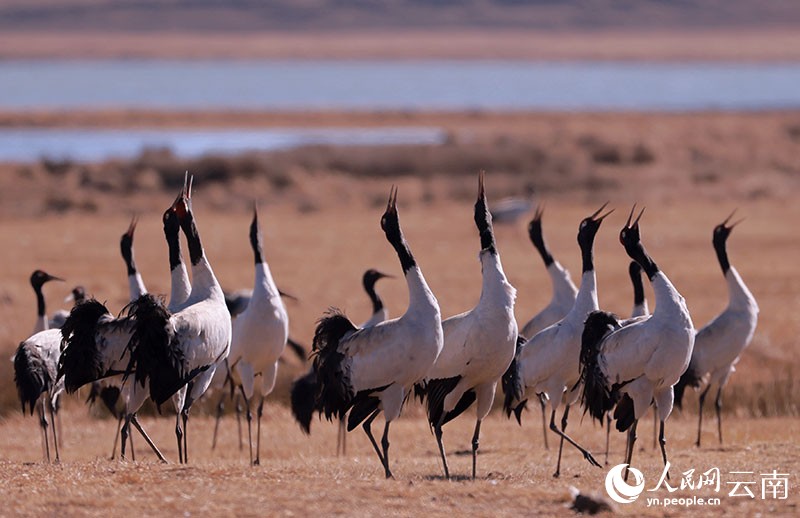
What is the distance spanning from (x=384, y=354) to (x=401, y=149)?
32.6 meters

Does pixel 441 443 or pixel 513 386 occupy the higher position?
pixel 513 386

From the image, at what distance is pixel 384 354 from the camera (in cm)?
1165

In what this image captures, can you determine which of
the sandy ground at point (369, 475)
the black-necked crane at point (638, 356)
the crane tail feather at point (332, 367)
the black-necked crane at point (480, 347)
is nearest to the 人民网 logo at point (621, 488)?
the sandy ground at point (369, 475)

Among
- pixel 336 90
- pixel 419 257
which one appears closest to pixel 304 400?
pixel 419 257

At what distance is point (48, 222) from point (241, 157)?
819cm

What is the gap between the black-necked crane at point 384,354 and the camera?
1157cm

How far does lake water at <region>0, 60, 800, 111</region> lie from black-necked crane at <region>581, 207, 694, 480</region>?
73464mm

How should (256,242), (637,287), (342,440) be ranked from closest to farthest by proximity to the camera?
(637,287) < (256,242) < (342,440)

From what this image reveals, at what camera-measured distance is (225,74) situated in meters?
140

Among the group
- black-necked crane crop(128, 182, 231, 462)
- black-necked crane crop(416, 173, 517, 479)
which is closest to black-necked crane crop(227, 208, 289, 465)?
black-necked crane crop(128, 182, 231, 462)

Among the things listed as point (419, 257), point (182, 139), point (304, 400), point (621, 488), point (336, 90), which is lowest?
point (621, 488)

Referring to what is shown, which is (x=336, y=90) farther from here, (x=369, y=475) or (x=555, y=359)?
(x=369, y=475)

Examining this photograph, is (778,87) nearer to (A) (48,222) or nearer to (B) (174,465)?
(A) (48,222)

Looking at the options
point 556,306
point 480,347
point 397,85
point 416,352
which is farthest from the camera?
point 397,85
